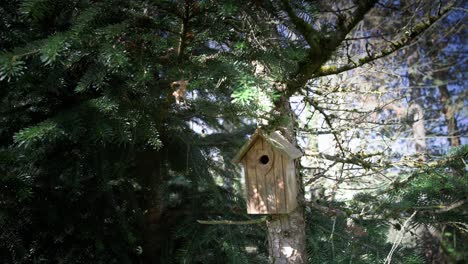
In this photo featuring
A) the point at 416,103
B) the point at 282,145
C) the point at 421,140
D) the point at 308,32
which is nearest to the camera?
the point at 308,32

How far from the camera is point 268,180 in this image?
2.30m

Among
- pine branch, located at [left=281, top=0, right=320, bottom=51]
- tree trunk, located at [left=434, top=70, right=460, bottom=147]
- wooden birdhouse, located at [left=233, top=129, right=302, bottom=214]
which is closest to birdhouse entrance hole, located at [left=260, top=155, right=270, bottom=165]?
wooden birdhouse, located at [left=233, top=129, right=302, bottom=214]

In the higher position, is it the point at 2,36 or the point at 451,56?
the point at 451,56

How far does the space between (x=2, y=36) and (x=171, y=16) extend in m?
0.82

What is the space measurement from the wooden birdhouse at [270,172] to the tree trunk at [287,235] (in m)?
0.09

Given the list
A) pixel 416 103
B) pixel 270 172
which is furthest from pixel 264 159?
pixel 416 103

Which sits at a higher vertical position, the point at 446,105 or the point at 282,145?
the point at 446,105

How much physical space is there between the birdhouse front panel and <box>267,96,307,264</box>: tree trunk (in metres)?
0.09

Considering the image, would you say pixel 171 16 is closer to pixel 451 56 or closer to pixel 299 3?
pixel 299 3

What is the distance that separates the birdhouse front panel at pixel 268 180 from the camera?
2.17m

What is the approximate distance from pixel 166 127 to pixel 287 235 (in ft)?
3.66

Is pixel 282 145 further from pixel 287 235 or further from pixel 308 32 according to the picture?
pixel 308 32

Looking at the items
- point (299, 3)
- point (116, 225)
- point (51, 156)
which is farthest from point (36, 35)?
point (116, 225)

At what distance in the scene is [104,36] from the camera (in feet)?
4.66
